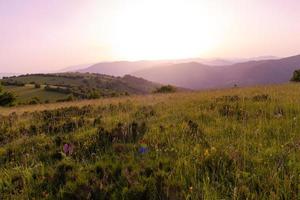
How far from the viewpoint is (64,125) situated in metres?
7.19

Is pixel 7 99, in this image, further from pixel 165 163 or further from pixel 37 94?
pixel 165 163

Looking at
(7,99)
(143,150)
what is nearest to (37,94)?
(7,99)

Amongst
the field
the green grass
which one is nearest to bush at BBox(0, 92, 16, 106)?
the green grass

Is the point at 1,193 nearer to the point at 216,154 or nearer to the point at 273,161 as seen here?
the point at 216,154

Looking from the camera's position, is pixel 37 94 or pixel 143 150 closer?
pixel 143 150

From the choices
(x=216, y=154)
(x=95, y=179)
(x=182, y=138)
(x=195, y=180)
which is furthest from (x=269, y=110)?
(x=95, y=179)

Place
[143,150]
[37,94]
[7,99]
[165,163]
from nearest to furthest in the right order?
[165,163]
[143,150]
[7,99]
[37,94]

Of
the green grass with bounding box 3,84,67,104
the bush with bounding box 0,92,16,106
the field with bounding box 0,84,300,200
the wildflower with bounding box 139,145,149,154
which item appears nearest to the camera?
the field with bounding box 0,84,300,200

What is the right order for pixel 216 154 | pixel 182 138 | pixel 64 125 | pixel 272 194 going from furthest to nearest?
1. pixel 64 125
2. pixel 182 138
3. pixel 216 154
4. pixel 272 194

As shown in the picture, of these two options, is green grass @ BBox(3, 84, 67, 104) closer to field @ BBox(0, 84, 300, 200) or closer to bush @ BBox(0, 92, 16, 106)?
bush @ BBox(0, 92, 16, 106)

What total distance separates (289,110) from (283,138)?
2379 millimetres

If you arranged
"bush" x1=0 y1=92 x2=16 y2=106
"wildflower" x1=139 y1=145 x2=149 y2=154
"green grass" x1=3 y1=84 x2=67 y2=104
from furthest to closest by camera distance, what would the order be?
"green grass" x1=3 y1=84 x2=67 y2=104
"bush" x1=0 y1=92 x2=16 y2=106
"wildflower" x1=139 y1=145 x2=149 y2=154

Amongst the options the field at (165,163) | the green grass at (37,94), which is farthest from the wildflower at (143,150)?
the green grass at (37,94)

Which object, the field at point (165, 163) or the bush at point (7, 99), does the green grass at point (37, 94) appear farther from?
the field at point (165, 163)
